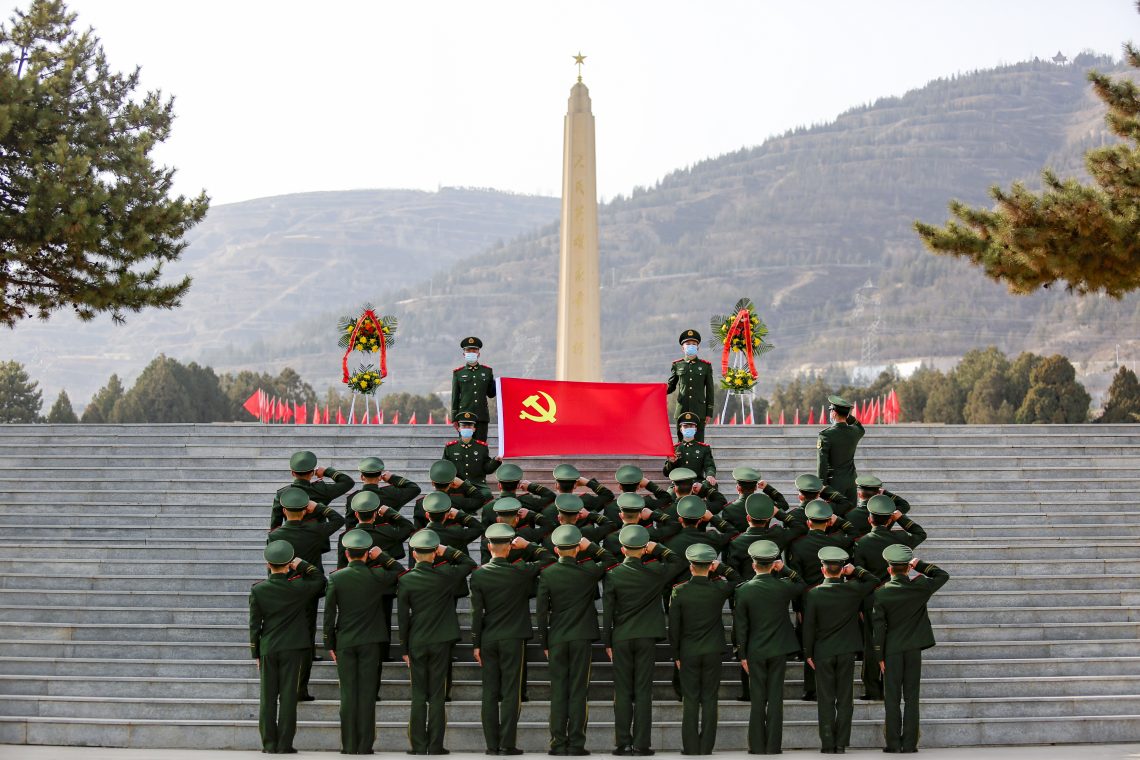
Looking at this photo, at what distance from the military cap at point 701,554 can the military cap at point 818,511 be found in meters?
1.35

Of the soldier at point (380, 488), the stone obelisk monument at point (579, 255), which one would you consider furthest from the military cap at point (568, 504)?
the stone obelisk monument at point (579, 255)

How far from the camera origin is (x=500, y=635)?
Result: 34.8ft

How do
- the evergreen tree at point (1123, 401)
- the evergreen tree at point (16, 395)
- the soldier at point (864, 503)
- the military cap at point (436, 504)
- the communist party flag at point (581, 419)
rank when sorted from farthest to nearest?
the evergreen tree at point (16, 395) < the evergreen tree at point (1123, 401) < the communist party flag at point (581, 419) < the soldier at point (864, 503) < the military cap at point (436, 504)

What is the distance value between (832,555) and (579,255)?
1228 centimetres

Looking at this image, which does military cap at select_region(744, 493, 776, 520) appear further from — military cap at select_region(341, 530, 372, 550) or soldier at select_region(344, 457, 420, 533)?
military cap at select_region(341, 530, 372, 550)

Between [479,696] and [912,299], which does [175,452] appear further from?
[912,299]

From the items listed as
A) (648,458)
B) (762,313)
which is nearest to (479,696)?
(648,458)

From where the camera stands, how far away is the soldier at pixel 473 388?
14938 mm

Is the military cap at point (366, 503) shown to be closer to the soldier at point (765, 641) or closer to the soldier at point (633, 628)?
the soldier at point (633, 628)

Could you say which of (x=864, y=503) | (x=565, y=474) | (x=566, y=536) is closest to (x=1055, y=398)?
(x=864, y=503)

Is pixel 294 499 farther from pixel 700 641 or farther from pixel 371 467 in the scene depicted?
pixel 700 641

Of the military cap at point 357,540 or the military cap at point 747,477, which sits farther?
the military cap at point 747,477

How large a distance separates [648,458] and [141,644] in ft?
21.8

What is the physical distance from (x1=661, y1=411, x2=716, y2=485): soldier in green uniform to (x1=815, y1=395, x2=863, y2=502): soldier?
1.20 m
